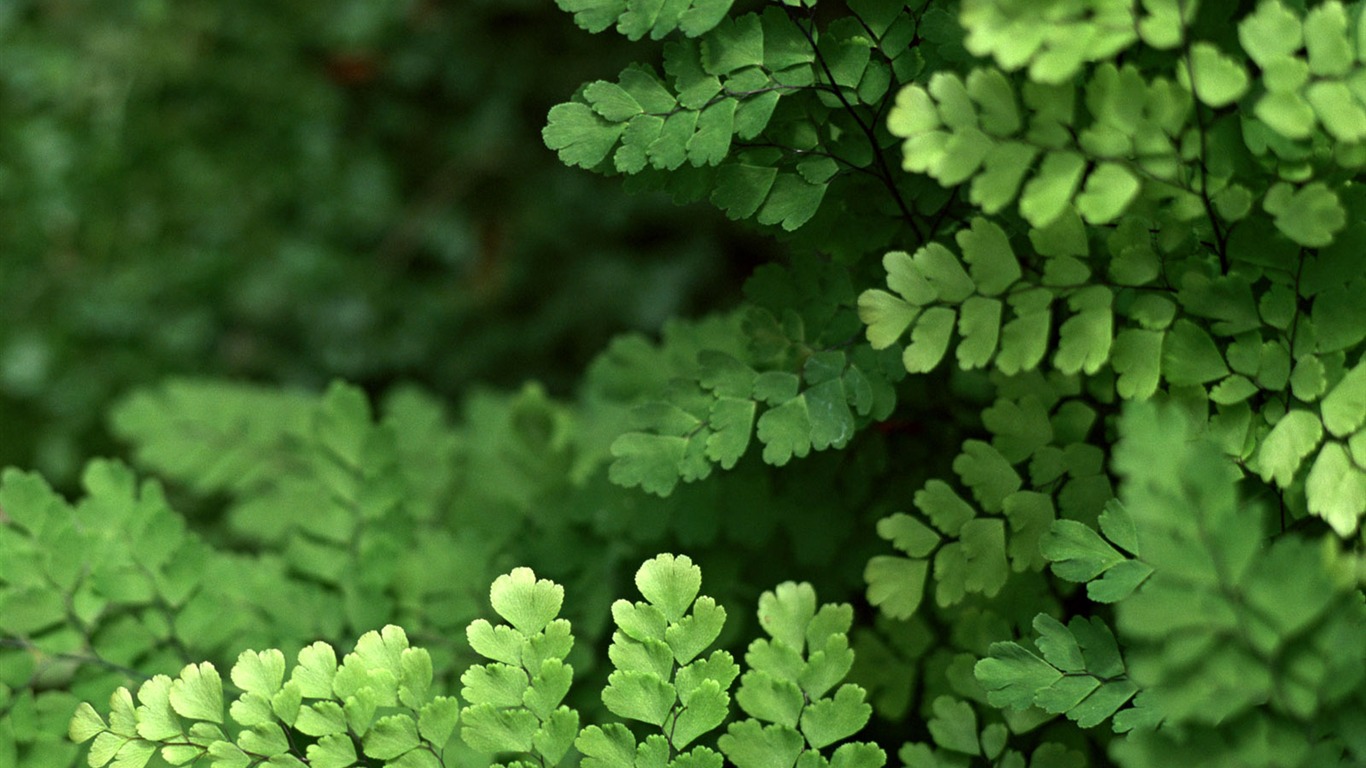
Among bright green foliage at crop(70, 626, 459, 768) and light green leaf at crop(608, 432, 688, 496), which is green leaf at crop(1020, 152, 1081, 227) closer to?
light green leaf at crop(608, 432, 688, 496)

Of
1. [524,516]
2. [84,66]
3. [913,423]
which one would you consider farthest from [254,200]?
[913,423]

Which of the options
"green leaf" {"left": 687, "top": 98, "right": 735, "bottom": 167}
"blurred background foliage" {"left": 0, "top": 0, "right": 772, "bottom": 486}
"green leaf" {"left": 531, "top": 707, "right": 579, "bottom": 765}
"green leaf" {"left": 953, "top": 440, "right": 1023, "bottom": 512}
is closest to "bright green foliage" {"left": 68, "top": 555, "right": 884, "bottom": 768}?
"green leaf" {"left": 531, "top": 707, "right": 579, "bottom": 765}

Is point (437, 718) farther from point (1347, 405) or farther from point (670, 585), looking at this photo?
point (1347, 405)

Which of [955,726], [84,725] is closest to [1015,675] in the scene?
[955,726]

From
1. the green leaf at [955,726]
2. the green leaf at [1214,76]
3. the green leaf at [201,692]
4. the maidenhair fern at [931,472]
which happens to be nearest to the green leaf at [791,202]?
the maidenhair fern at [931,472]

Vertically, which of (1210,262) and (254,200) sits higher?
(1210,262)

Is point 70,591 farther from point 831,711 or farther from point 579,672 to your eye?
point 831,711

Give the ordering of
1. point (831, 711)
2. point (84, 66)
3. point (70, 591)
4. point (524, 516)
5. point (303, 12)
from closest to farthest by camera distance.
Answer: point (831, 711)
point (70, 591)
point (524, 516)
point (84, 66)
point (303, 12)
